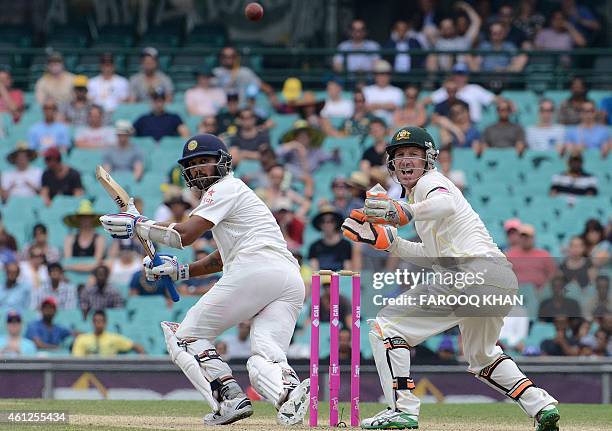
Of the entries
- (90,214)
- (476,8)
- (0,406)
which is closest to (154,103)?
(90,214)

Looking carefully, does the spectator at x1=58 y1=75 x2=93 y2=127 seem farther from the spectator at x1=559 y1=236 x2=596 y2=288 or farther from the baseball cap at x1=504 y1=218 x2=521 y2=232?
the spectator at x1=559 y1=236 x2=596 y2=288

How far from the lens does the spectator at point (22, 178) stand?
17.2 metres

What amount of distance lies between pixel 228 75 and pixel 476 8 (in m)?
4.22

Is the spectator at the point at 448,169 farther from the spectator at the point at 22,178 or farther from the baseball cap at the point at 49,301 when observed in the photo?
the spectator at the point at 22,178

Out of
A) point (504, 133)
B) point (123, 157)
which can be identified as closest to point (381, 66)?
point (504, 133)

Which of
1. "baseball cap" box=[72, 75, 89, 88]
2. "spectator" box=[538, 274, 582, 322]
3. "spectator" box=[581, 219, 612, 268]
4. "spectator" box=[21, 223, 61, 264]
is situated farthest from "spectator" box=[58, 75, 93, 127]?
"spectator" box=[538, 274, 582, 322]

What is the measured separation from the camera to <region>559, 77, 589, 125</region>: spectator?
17.9m

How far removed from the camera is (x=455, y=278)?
906 centimetres

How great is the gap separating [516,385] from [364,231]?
1.37 metres

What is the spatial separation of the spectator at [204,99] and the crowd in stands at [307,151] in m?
0.02

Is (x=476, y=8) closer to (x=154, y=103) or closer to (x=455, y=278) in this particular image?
(x=154, y=103)

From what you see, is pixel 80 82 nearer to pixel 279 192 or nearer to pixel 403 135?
pixel 279 192

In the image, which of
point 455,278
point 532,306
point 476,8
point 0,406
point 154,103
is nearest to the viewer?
point 455,278

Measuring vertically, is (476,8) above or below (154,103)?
above
